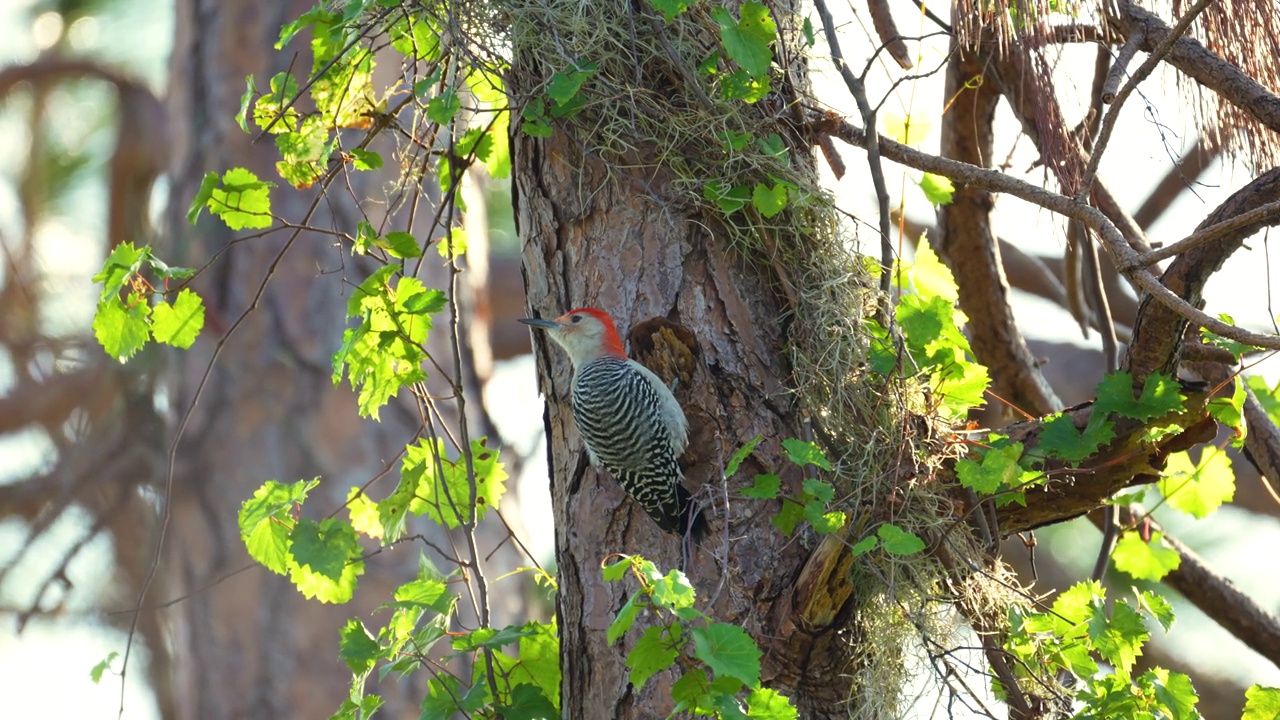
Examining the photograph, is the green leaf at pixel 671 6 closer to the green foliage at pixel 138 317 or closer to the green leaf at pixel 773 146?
the green leaf at pixel 773 146

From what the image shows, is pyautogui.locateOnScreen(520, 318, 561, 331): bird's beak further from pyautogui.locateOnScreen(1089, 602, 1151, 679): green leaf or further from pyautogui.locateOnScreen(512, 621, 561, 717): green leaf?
pyautogui.locateOnScreen(1089, 602, 1151, 679): green leaf

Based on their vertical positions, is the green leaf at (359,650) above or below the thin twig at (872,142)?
below

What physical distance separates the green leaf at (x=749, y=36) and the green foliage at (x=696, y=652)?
1127 mm

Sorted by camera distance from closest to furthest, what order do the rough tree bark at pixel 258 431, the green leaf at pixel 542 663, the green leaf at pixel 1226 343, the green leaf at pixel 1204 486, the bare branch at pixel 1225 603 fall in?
the green leaf at pixel 1226 343
the green leaf at pixel 542 663
the green leaf at pixel 1204 486
the bare branch at pixel 1225 603
the rough tree bark at pixel 258 431

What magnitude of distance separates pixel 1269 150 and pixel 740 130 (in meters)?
1.20

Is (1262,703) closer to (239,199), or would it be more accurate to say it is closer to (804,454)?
Result: (804,454)

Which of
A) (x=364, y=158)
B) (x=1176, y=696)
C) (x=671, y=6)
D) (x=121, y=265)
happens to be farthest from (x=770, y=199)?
(x=121, y=265)

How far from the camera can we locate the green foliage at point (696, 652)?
6.15 feet

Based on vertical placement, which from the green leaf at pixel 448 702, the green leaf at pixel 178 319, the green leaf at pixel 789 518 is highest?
the green leaf at pixel 178 319

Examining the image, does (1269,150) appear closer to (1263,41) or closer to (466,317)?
(1263,41)

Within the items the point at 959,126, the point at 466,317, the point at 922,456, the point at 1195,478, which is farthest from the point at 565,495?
the point at 466,317

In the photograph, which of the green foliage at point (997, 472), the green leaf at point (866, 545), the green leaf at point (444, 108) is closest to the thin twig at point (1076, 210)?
the green foliage at point (997, 472)

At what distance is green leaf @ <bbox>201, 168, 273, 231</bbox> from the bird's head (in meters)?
0.67

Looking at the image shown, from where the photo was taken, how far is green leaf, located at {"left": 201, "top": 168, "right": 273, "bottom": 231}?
2.76 metres
